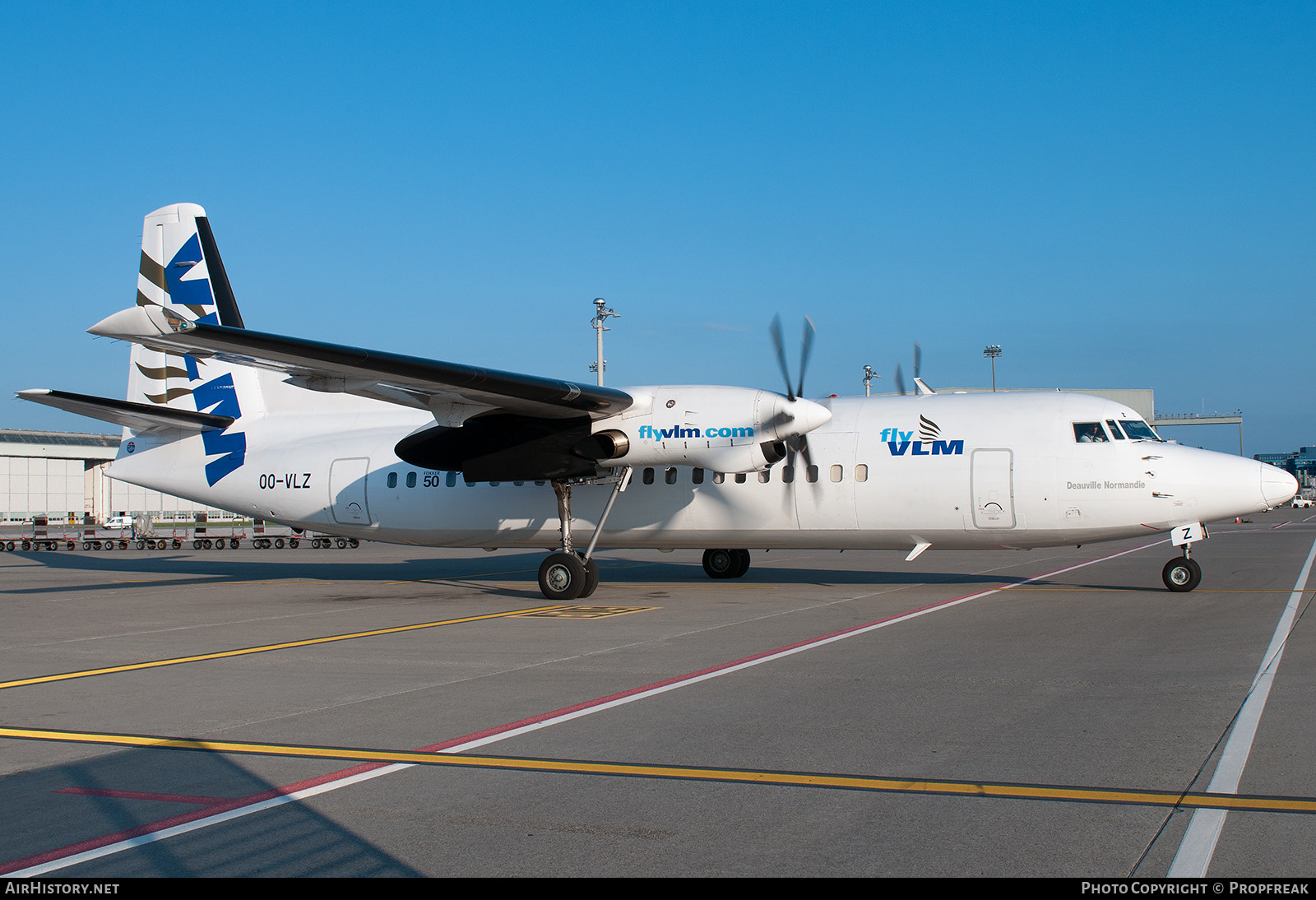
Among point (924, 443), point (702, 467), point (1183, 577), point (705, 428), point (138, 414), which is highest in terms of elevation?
point (138, 414)

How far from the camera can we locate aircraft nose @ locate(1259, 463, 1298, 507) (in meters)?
14.1

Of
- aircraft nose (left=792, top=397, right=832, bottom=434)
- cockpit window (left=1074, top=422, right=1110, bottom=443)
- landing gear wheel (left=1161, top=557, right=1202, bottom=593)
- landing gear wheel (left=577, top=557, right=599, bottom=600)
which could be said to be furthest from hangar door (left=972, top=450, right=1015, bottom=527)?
landing gear wheel (left=577, top=557, right=599, bottom=600)

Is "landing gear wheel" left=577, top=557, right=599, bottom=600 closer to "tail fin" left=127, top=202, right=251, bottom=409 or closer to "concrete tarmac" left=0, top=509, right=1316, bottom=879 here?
"concrete tarmac" left=0, top=509, right=1316, bottom=879

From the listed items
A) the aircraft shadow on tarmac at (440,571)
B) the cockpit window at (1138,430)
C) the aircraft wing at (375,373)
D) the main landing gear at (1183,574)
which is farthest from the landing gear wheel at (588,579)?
the main landing gear at (1183,574)

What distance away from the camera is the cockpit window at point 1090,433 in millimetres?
14898

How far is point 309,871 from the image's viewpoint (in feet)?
13.3

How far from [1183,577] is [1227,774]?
434 inches

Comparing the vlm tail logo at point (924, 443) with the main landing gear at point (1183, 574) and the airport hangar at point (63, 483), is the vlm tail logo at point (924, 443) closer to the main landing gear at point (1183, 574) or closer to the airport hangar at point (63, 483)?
the main landing gear at point (1183, 574)

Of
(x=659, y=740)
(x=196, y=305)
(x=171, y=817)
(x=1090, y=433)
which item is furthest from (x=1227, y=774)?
(x=196, y=305)

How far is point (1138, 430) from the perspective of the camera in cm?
Result: 1504

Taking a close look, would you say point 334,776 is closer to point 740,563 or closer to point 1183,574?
point 1183,574

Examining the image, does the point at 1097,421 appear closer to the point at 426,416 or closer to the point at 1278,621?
the point at 1278,621

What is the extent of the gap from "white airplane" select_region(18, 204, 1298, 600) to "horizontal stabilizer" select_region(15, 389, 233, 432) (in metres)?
0.06
